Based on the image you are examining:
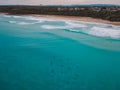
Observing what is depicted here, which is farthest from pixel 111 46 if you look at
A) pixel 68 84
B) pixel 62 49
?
pixel 68 84

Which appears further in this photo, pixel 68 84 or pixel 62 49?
pixel 62 49

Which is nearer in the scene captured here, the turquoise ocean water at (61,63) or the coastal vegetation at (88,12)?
the turquoise ocean water at (61,63)

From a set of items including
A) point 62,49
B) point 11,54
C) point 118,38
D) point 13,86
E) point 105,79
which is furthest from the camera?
point 118,38

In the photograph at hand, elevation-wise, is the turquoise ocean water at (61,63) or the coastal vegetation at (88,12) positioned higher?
the coastal vegetation at (88,12)

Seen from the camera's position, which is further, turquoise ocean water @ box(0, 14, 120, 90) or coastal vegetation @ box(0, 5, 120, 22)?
coastal vegetation @ box(0, 5, 120, 22)

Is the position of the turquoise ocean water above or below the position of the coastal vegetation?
below

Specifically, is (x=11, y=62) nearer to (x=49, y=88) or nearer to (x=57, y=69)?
(x=57, y=69)

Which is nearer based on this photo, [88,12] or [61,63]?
[61,63]

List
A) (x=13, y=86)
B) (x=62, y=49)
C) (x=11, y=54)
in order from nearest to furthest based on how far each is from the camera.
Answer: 1. (x=13, y=86)
2. (x=11, y=54)
3. (x=62, y=49)
